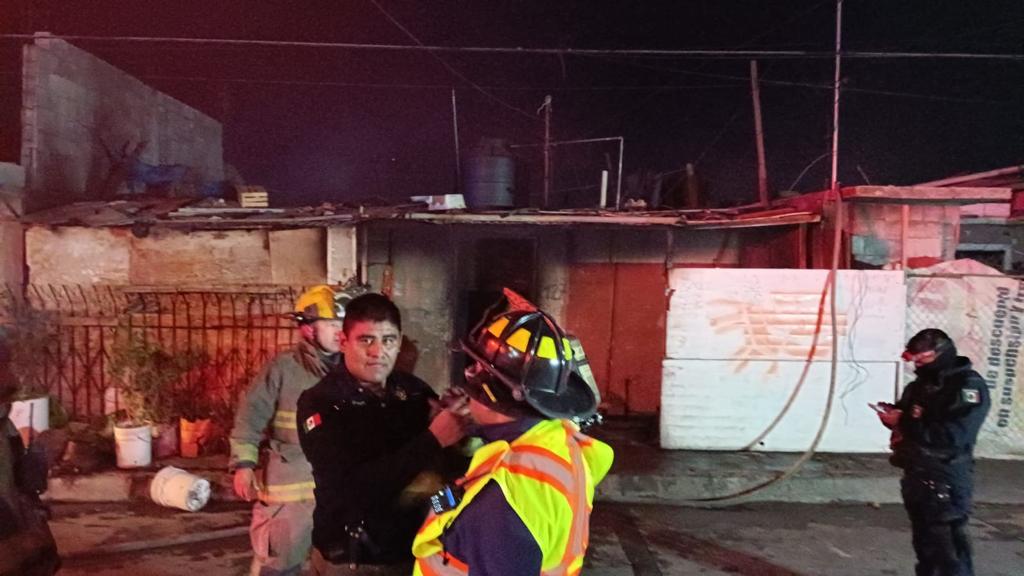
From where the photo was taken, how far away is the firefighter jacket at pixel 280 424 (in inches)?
144

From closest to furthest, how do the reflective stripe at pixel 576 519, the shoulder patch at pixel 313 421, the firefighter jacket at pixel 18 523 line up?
the reflective stripe at pixel 576 519 < the shoulder patch at pixel 313 421 < the firefighter jacket at pixel 18 523

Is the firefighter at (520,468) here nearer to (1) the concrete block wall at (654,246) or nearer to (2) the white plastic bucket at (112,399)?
(2) the white plastic bucket at (112,399)

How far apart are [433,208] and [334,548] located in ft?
20.0

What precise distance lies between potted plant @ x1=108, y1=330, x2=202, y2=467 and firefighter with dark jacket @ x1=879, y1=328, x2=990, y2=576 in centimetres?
659

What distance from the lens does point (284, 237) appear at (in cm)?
788

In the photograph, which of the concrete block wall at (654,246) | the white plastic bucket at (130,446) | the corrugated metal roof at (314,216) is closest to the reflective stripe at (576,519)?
the corrugated metal roof at (314,216)

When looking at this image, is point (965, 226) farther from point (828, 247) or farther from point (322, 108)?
point (322, 108)

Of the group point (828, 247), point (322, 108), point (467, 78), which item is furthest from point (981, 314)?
point (322, 108)

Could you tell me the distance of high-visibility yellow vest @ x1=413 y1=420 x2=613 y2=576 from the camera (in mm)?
1592

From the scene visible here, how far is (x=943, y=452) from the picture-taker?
4348 millimetres

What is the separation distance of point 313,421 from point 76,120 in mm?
8113

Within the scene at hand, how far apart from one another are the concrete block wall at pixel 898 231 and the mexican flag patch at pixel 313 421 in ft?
22.9

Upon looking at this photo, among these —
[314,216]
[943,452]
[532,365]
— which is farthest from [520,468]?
[314,216]

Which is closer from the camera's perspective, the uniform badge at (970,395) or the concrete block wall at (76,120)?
the uniform badge at (970,395)
